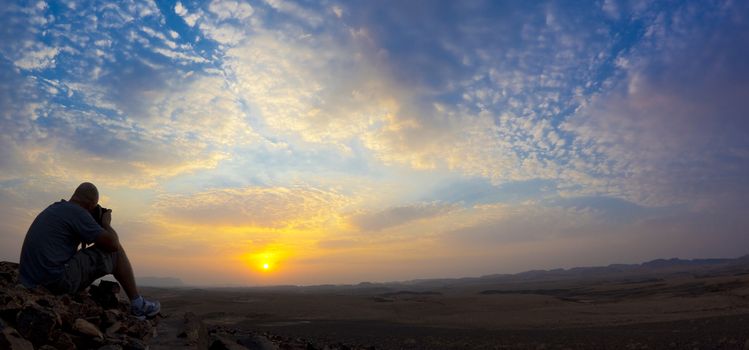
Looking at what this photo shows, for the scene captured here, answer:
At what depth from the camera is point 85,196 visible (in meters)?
5.48

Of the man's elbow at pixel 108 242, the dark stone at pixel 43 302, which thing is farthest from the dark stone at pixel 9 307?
the man's elbow at pixel 108 242

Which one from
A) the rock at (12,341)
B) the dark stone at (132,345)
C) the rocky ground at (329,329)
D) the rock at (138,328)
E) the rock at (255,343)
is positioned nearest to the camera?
the rock at (12,341)

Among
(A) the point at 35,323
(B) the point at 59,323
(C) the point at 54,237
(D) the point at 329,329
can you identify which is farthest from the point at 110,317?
(D) the point at 329,329

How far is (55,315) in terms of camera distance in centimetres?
434

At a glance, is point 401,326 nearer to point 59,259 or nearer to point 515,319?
point 515,319

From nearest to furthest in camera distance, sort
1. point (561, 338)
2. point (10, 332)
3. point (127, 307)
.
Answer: point (10, 332)
point (127, 307)
point (561, 338)

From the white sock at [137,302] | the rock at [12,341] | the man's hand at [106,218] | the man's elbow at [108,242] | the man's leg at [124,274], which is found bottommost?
the rock at [12,341]

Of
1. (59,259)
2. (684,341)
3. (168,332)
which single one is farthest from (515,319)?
(59,259)

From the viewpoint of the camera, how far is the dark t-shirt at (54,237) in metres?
5.11

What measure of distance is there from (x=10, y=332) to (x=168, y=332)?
11.6 feet

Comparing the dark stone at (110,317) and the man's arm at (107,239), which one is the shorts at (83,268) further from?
the dark stone at (110,317)

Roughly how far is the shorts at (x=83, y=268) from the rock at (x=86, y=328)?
0.76 metres

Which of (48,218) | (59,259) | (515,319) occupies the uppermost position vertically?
(48,218)

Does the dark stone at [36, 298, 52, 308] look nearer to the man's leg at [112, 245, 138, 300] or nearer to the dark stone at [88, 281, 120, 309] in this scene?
the man's leg at [112, 245, 138, 300]
